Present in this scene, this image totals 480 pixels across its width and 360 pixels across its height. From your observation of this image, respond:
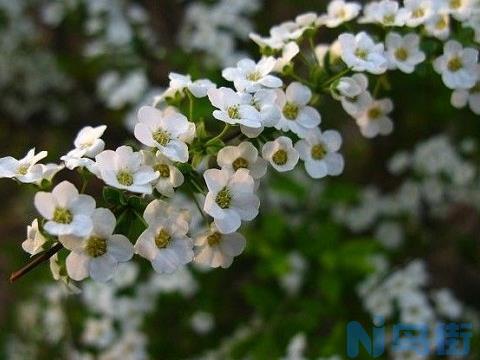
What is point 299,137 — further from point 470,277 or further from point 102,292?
point 470,277

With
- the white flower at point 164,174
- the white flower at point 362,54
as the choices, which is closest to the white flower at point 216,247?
the white flower at point 164,174

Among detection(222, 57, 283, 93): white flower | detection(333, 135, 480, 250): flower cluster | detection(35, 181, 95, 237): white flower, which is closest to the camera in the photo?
detection(35, 181, 95, 237): white flower

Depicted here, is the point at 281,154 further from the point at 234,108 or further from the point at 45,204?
the point at 45,204

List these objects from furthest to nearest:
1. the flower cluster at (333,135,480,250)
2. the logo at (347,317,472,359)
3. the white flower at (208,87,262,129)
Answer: the flower cluster at (333,135,480,250)
the logo at (347,317,472,359)
the white flower at (208,87,262,129)

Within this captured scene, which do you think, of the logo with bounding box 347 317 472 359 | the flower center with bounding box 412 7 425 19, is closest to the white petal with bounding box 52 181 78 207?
the flower center with bounding box 412 7 425 19

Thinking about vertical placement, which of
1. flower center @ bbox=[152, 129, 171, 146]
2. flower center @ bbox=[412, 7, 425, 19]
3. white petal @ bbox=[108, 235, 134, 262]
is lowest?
white petal @ bbox=[108, 235, 134, 262]

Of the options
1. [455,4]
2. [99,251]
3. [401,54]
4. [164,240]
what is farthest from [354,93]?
[99,251]

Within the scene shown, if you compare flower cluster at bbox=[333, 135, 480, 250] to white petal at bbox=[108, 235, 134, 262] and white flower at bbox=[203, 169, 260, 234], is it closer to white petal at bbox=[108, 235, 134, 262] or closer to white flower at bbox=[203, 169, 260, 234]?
white flower at bbox=[203, 169, 260, 234]
